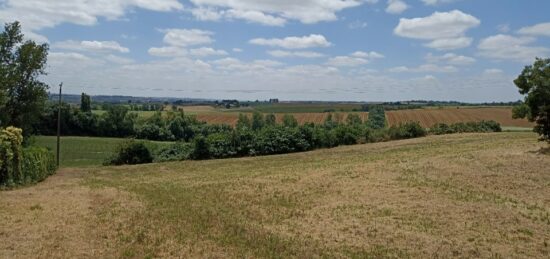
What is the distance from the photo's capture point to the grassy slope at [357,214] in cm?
1328

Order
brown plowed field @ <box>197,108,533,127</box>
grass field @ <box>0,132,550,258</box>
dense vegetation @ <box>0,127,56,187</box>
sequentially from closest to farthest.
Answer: grass field @ <box>0,132,550,258</box> < dense vegetation @ <box>0,127,56,187</box> < brown plowed field @ <box>197,108,533,127</box>

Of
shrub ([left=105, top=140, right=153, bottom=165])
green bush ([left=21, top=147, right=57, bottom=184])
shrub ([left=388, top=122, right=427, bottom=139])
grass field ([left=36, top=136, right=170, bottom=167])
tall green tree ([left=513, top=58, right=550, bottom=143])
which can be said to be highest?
tall green tree ([left=513, top=58, right=550, bottom=143])

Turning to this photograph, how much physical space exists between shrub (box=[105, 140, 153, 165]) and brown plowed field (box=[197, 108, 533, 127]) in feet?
156

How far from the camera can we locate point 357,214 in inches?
704

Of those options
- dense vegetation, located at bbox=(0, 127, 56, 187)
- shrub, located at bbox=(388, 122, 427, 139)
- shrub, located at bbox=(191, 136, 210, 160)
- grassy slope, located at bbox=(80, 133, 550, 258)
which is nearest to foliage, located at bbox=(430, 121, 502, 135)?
shrub, located at bbox=(388, 122, 427, 139)

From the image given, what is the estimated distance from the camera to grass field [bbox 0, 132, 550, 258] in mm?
12984

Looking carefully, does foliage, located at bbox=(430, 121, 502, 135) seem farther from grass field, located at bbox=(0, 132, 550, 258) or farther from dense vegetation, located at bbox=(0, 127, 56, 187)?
dense vegetation, located at bbox=(0, 127, 56, 187)

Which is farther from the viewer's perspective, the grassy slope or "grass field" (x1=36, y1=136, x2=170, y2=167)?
"grass field" (x1=36, y1=136, x2=170, y2=167)

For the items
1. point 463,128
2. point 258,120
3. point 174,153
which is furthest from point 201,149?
point 258,120

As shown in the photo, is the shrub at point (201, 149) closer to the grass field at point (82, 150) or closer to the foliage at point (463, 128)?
the grass field at point (82, 150)

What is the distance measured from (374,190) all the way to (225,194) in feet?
24.1

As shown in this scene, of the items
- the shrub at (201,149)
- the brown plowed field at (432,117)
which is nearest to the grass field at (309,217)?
the shrub at (201,149)

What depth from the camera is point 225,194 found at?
23938 mm

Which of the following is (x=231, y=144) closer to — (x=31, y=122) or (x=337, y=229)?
(x=31, y=122)
